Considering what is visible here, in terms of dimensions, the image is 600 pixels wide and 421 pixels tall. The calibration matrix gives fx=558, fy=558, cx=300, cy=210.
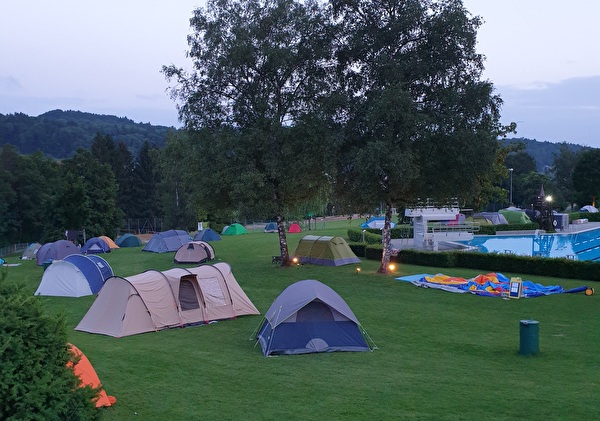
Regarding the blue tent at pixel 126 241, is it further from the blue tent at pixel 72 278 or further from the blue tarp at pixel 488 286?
the blue tarp at pixel 488 286

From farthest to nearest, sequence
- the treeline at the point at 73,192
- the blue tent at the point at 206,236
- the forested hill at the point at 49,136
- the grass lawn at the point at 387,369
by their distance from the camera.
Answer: the forested hill at the point at 49,136
the treeline at the point at 73,192
the blue tent at the point at 206,236
the grass lawn at the point at 387,369

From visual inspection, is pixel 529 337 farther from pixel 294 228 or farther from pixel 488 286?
pixel 294 228

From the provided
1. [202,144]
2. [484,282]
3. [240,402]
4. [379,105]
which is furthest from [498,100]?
[240,402]

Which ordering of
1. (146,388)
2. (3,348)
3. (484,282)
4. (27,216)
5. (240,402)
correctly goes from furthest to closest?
1. (27,216)
2. (484,282)
3. (146,388)
4. (240,402)
5. (3,348)

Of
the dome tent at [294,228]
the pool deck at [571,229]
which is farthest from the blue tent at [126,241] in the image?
the pool deck at [571,229]

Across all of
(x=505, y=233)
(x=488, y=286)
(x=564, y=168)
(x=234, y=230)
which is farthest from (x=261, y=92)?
(x=564, y=168)

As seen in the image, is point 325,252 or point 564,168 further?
point 564,168

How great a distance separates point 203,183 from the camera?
26531mm

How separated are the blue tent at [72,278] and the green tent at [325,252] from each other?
10675 millimetres

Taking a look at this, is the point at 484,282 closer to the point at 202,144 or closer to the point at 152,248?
the point at 202,144

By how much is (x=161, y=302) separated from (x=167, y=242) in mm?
22626

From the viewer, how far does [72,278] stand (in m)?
21.1

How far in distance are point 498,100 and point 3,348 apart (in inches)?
855

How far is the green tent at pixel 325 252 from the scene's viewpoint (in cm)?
2772
